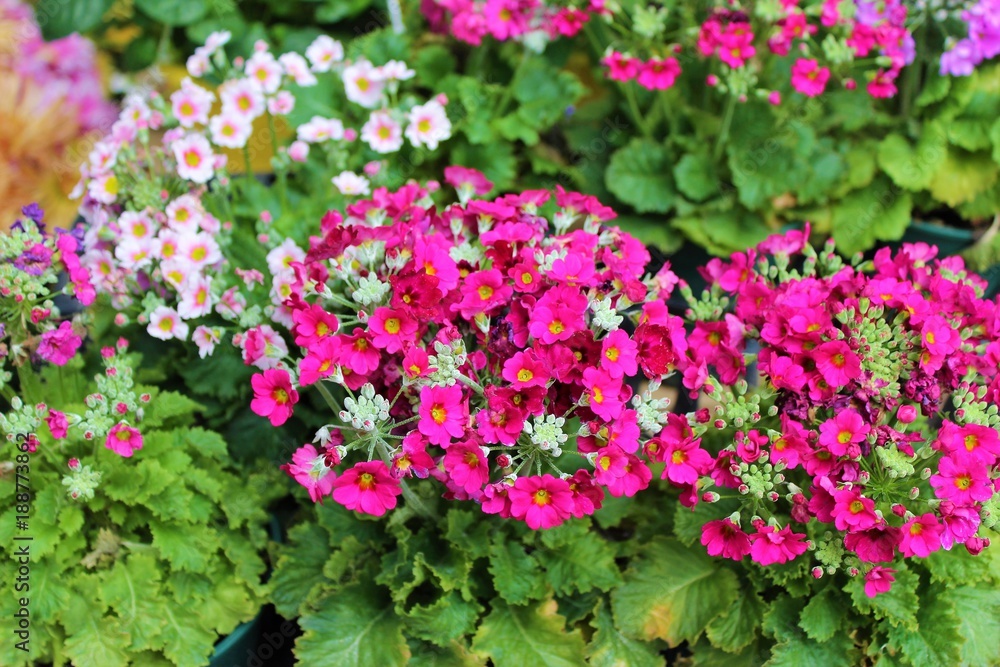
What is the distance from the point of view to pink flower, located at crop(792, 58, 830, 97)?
2.23 metres

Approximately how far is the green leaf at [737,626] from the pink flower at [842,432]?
0.44 meters

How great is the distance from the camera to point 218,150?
9.69 feet

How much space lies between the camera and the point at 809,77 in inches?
89.0

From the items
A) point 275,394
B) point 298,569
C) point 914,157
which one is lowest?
point 298,569

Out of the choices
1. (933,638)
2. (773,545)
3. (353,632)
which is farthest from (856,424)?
(353,632)

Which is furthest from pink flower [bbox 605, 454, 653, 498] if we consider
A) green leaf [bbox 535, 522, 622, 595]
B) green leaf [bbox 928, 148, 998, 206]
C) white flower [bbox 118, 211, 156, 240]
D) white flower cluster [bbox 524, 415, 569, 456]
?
green leaf [bbox 928, 148, 998, 206]

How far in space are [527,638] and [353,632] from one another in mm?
359

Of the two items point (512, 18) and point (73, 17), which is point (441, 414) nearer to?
point (512, 18)

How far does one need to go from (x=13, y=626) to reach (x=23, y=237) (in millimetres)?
762

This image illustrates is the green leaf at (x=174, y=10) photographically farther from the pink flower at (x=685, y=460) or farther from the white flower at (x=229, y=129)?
the pink flower at (x=685, y=460)

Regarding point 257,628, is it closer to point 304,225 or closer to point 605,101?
point 304,225

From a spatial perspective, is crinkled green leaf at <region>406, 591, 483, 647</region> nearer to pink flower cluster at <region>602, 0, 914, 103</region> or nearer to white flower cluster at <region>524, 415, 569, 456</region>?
white flower cluster at <region>524, 415, 569, 456</region>

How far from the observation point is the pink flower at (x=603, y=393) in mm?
1449

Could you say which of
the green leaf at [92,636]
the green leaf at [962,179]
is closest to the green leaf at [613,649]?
the green leaf at [92,636]
